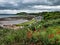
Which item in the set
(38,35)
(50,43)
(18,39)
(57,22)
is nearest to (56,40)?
(50,43)

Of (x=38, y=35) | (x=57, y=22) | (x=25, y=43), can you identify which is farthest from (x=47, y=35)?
(x=57, y=22)

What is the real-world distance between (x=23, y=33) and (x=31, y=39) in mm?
2045

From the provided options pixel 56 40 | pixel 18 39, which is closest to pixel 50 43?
pixel 56 40

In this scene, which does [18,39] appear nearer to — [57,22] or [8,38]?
[8,38]

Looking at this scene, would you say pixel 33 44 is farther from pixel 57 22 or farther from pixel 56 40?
pixel 57 22

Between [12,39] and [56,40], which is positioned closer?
[56,40]

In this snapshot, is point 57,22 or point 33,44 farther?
point 57,22

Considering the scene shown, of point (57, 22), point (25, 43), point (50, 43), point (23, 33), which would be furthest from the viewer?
point (57, 22)

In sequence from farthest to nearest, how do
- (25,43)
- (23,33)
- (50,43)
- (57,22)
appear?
(57,22) < (23,33) < (25,43) < (50,43)

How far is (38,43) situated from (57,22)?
1241 cm

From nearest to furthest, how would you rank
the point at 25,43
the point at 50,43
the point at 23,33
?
the point at 50,43 → the point at 25,43 → the point at 23,33

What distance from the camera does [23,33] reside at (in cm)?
2175

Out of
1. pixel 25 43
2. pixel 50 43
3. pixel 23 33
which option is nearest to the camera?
pixel 50 43

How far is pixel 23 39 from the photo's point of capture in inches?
810
